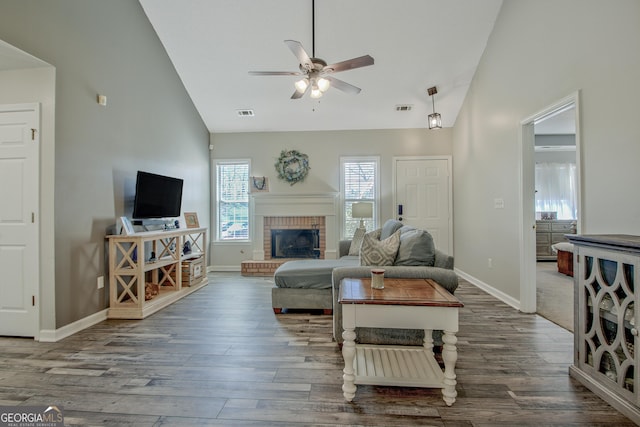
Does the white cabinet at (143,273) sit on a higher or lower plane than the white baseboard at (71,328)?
higher

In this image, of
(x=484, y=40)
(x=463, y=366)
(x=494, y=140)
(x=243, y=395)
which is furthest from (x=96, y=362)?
(x=484, y=40)

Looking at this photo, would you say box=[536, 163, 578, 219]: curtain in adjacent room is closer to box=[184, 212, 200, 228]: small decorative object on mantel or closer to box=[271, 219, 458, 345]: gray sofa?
box=[271, 219, 458, 345]: gray sofa

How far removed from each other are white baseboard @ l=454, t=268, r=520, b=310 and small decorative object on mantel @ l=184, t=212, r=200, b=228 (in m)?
4.61

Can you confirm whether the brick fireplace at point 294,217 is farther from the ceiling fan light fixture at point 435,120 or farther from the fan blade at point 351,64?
the fan blade at point 351,64

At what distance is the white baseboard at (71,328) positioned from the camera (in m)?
2.65

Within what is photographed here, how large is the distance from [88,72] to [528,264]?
5214 mm

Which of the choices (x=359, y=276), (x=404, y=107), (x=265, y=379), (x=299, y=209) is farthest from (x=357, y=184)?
(x=265, y=379)

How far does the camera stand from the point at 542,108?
2.98 meters

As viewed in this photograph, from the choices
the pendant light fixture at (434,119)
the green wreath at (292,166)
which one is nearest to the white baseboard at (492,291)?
the pendant light fixture at (434,119)

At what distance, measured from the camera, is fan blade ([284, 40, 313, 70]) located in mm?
2475

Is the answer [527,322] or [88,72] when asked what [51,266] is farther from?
[527,322]

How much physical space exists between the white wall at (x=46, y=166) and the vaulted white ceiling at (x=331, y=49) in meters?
1.90

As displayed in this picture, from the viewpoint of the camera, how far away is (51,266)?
2.66 meters

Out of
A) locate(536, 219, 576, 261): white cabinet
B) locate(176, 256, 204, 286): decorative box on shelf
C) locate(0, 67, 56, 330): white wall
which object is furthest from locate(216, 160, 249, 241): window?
locate(536, 219, 576, 261): white cabinet
